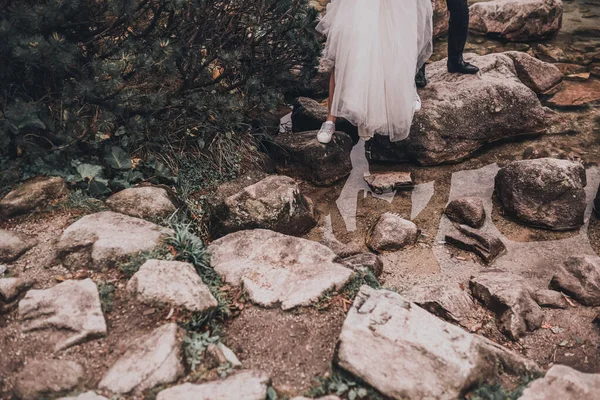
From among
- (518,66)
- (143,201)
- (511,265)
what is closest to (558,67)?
(518,66)

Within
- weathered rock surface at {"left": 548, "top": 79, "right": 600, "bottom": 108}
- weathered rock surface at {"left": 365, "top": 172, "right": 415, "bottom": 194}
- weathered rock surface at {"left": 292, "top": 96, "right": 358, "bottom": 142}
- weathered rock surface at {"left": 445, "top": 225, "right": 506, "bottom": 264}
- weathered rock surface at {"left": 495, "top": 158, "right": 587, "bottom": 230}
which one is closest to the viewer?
weathered rock surface at {"left": 445, "top": 225, "right": 506, "bottom": 264}

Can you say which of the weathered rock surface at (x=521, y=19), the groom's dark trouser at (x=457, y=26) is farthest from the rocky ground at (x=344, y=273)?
the weathered rock surface at (x=521, y=19)

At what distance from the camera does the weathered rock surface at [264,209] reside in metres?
3.87

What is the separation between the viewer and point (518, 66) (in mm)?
6168

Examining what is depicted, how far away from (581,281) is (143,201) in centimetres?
321

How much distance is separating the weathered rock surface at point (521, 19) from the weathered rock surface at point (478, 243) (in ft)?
16.2

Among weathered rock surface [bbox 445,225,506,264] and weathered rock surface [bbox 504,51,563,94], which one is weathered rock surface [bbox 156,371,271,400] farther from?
weathered rock surface [bbox 504,51,563,94]

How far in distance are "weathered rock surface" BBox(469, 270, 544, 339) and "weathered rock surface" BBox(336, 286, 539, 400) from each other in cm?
52

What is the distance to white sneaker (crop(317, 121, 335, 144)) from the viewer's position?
469cm

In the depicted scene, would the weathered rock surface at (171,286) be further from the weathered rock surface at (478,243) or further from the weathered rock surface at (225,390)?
the weathered rock surface at (478,243)

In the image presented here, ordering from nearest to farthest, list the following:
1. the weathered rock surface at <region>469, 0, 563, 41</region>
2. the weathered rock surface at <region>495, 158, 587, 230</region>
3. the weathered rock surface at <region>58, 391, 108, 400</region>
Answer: the weathered rock surface at <region>58, 391, 108, 400</region>
the weathered rock surface at <region>495, 158, 587, 230</region>
the weathered rock surface at <region>469, 0, 563, 41</region>

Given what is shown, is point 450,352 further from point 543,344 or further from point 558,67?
point 558,67

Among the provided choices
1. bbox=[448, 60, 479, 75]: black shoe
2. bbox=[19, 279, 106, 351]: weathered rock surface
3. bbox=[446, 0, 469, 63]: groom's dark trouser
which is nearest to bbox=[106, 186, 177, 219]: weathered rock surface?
bbox=[19, 279, 106, 351]: weathered rock surface

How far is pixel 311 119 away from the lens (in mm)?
5289
